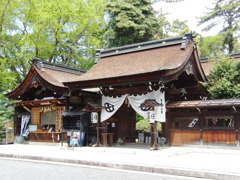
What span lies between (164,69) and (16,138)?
13876mm

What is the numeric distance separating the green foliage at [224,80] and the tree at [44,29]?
46.5 ft

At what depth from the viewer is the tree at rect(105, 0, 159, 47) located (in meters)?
26.8

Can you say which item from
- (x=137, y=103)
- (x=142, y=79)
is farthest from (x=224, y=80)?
(x=137, y=103)

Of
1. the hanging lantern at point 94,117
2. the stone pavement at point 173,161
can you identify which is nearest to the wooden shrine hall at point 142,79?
the hanging lantern at point 94,117

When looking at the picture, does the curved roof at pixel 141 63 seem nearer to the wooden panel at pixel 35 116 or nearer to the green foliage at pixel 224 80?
the green foliage at pixel 224 80

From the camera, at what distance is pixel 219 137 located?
13.5m

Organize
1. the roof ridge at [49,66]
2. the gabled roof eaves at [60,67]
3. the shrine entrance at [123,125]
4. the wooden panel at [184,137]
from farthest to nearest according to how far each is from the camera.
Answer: the gabled roof eaves at [60,67], the roof ridge at [49,66], the shrine entrance at [123,125], the wooden panel at [184,137]

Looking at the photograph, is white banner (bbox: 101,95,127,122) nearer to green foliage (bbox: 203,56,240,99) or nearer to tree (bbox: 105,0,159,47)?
green foliage (bbox: 203,56,240,99)

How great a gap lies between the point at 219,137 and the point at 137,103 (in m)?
4.44

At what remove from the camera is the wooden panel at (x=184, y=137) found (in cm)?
1410

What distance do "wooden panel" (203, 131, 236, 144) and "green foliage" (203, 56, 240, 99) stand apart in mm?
2346

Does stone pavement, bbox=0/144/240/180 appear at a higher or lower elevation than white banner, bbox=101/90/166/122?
lower

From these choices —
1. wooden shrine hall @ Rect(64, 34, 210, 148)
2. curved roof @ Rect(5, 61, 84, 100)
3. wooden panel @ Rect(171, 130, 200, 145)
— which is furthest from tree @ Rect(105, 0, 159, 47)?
wooden panel @ Rect(171, 130, 200, 145)

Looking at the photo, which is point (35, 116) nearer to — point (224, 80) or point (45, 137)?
point (45, 137)
